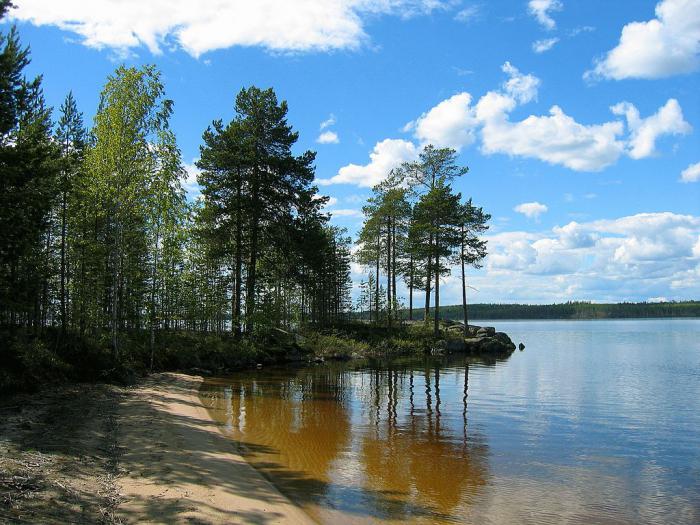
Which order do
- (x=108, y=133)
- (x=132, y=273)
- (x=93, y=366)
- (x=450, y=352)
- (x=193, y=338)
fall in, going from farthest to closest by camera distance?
1. (x=450, y=352)
2. (x=193, y=338)
3. (x=132, y=273)
4. (x=108, y=133)
5. (x=93, y=366)

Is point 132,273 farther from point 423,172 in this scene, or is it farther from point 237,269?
point 423,172

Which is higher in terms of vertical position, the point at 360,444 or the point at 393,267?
the point at 393,267

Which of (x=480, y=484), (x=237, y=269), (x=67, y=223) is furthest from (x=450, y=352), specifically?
(x=480, y=484)

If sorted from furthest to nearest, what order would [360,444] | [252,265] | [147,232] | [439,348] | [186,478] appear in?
[439,348] < [252,265] < [147,232] < [360,444] < [186,478]

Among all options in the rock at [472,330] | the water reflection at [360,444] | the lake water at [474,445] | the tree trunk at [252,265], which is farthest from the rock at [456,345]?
the water reflection at [360,444]

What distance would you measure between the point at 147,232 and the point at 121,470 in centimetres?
1717

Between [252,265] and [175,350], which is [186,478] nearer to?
[175,350]

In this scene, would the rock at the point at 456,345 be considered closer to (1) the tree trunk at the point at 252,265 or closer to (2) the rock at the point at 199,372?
(1) the tree trunk at the point at 252,265

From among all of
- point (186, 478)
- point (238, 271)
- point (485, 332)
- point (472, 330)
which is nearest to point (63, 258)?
point (238, 271)

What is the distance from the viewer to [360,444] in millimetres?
11891

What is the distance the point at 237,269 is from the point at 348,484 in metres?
22.8

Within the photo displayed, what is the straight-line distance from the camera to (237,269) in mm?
30312

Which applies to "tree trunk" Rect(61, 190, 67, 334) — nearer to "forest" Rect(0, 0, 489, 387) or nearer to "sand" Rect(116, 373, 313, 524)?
"forest" Rect(0, 0, 489, 387)

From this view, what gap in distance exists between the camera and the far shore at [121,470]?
239 inches
